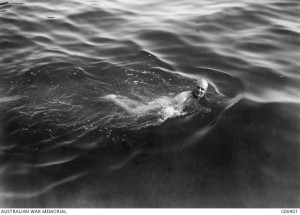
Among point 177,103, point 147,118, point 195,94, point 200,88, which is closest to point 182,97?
point 177,103

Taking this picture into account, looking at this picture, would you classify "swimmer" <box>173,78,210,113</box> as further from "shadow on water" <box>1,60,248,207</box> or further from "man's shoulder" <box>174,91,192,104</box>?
"shadow on water" <box>1,60,248,207</box>

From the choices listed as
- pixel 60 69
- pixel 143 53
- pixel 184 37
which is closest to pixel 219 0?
pixel 184 37

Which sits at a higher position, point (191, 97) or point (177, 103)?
point (191, 97)

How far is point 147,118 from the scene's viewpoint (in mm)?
7445

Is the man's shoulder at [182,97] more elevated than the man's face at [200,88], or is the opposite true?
the man's face at [200,88]

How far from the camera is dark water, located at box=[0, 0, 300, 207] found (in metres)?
5.98

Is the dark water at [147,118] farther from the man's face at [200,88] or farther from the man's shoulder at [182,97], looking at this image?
the man's face at [200,88]

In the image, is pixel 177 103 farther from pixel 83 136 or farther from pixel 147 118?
pixel 83 136

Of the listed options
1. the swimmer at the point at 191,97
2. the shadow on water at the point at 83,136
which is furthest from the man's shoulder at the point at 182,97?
the shadow on water at the point at 83,136

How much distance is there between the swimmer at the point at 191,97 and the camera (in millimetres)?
7344

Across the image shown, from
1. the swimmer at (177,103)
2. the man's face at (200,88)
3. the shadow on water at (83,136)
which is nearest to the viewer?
the shadow on water at (83,136)

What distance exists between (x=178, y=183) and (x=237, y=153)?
156 centimetres

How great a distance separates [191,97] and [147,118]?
1.19 m

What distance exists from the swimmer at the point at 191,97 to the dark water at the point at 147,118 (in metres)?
0.26
